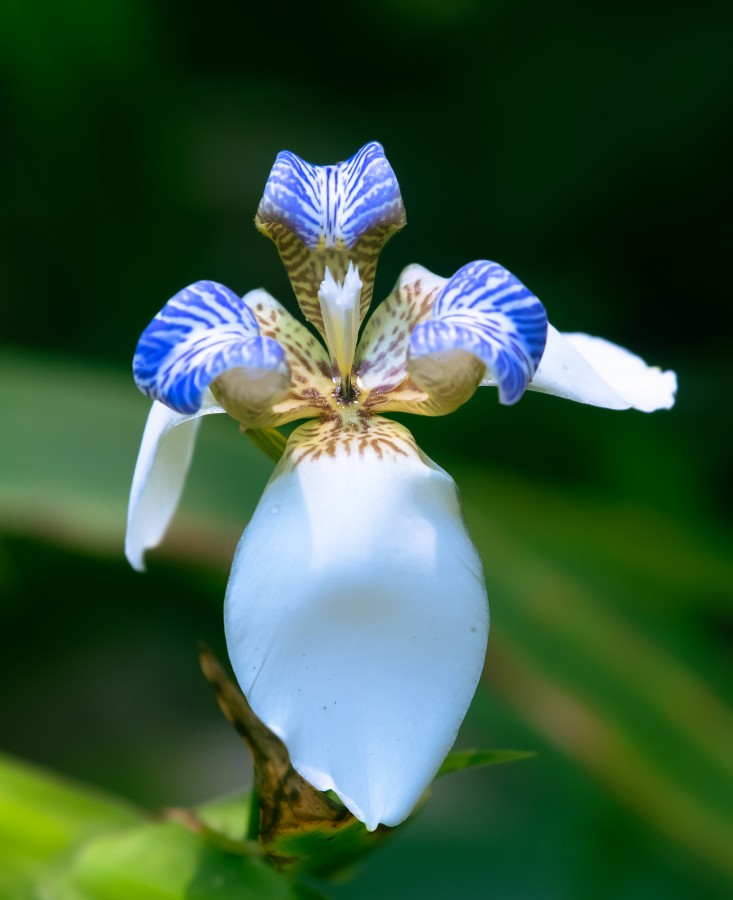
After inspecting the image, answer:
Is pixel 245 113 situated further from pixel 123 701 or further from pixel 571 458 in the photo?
pixel 123 701

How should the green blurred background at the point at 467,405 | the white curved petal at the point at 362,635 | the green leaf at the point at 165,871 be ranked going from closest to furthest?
the white curved petal at the point at 362,635 → the green leaf at the point at 165,871 → the green blurred background at the point at 467,405

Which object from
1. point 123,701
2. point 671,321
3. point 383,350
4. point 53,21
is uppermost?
point 53,21

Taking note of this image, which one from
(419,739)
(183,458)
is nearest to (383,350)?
(183,458)

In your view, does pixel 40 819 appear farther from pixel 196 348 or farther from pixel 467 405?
pixel 467 405

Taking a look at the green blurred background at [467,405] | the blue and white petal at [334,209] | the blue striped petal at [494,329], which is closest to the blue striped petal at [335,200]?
the blue and white petal at [334,209]

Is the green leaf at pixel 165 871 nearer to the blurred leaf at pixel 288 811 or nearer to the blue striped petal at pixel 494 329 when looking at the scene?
the blurred leaf at pixel 288 811

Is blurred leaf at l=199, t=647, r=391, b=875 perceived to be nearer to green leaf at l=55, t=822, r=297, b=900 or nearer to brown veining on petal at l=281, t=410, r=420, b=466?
green leaf at l=55, t=822, r=297, b=900
